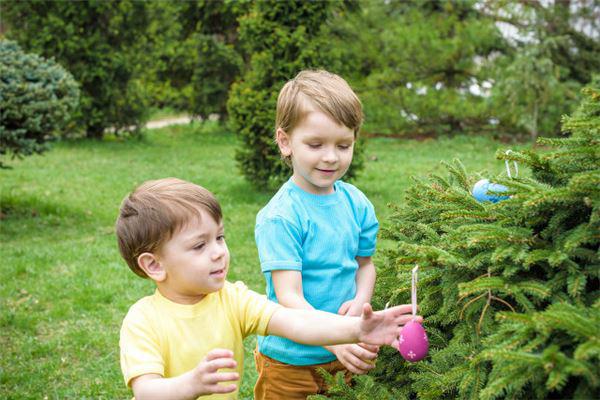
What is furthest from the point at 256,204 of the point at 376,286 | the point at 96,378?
the point at 376,286

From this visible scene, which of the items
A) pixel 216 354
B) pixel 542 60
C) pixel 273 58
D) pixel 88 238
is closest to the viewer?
pixel 216 354

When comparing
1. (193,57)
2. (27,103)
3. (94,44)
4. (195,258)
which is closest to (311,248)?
(195,258)

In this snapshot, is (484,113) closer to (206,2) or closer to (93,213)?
(206,2)

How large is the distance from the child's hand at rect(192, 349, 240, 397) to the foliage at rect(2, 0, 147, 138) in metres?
14.2

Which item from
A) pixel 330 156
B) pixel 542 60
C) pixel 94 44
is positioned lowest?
pixel 94 44

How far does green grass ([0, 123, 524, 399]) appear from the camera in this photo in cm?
486

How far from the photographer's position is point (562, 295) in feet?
5.98

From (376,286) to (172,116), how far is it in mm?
19492

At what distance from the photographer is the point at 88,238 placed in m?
8.05

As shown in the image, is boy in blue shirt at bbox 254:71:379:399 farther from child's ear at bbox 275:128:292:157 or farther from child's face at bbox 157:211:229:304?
child's face at bbox 157:211:229:304

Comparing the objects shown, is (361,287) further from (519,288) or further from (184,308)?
(519,288)

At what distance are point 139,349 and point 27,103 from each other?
22.8 feet

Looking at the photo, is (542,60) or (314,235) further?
(542,60)

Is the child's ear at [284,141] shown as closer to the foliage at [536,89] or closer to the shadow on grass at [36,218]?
the shadow on grass at [36,218]
